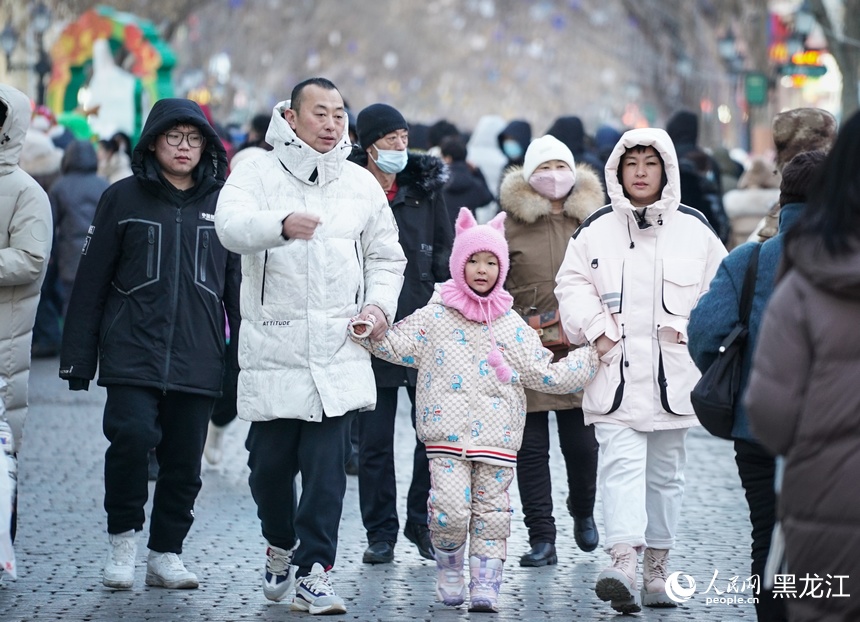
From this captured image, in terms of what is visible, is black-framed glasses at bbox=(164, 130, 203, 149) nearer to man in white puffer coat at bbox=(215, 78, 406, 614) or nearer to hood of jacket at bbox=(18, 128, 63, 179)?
man in white puffer coat at bbox=(215, 78, 406, 614)

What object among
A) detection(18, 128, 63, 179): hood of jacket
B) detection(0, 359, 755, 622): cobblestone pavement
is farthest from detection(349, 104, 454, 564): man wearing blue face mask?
detection(18, 128, 63, 179): hood of jacket

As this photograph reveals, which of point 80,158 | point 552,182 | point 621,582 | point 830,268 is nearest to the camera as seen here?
point 830,268

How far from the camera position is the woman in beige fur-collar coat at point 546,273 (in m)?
8.40

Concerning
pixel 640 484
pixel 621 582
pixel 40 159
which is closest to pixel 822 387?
pixel 621 582

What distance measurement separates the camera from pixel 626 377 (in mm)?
7262

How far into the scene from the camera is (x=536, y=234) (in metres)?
8.56

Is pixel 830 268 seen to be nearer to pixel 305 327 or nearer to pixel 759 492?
pixel 759 492

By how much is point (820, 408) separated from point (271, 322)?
308cm

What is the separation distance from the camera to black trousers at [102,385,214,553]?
7355 millimetres

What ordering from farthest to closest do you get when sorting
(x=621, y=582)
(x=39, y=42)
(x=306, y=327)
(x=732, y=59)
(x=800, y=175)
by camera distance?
(x=732, y=59) → (x=39, y=42) → (x=306, y=327) → (x=621, y=582) → (x=800, y=175)

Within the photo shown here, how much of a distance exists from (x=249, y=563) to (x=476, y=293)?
1794 millimetres

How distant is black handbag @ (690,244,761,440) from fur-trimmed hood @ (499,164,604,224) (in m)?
2.46

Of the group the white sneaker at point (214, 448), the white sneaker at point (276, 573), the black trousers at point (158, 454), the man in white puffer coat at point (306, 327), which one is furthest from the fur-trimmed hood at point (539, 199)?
the white sneaker at point (214, 448)

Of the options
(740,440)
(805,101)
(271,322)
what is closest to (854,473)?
(740,440)
